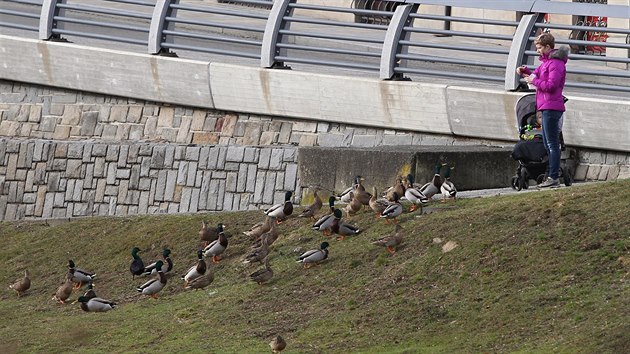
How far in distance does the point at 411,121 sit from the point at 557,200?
406 cm

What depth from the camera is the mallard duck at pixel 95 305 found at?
1569 centimetres

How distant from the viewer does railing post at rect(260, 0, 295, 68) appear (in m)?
19.6

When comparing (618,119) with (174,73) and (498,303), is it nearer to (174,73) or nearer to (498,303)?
(498,303)

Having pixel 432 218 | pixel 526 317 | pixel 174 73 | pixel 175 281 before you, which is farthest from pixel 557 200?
pixel 174 73

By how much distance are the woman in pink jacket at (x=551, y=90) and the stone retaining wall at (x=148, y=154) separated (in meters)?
1.16

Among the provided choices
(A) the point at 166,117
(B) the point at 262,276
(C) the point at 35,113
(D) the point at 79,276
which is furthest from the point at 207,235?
(C) the point at 35,113

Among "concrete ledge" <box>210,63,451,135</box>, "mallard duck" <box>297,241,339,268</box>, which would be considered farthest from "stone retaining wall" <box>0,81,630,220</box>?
"mallard duck" <box>297,241,339,268</box>

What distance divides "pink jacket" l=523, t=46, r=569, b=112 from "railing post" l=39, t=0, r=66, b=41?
26.5 ft

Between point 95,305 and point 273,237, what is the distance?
182 cm

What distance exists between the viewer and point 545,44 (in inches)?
630

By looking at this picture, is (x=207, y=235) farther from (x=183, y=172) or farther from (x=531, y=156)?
(x=531, y=156)

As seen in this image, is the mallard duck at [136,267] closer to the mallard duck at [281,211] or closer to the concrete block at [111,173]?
the mallard duck at [281,211]

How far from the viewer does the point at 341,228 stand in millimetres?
15758

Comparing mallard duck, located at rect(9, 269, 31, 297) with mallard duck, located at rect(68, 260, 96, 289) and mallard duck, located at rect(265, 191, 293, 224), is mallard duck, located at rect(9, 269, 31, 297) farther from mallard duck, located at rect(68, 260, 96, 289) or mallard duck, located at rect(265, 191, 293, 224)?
mallard duck, located at rect(265, 191, 293, 224)
